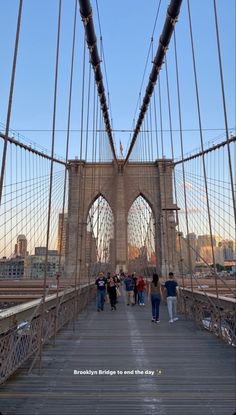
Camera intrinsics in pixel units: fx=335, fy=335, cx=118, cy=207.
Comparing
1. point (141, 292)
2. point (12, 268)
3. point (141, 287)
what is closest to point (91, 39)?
point (141, 287)

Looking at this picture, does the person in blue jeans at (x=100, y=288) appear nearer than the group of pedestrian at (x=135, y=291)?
Yes

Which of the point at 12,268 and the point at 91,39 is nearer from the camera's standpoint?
the point at 91,39

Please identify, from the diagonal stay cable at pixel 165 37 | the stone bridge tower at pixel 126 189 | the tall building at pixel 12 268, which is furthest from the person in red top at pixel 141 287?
the stone bridge tower at pixel 126 189

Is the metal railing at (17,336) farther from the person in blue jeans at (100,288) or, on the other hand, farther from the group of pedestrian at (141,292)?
the person in blue jeans at (100,288)

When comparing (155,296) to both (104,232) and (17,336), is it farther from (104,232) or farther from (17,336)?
(104,232)

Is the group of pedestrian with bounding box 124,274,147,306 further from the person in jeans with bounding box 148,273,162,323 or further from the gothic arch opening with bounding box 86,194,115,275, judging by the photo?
the gothic arch opening with bounding box 86,194,115,275

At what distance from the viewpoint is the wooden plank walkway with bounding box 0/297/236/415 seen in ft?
7.99

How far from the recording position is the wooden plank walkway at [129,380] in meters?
2.44

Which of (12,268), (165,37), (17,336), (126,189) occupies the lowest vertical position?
(17,336)

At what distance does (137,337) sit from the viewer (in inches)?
201

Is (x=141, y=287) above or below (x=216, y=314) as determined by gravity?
above

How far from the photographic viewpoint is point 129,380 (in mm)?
3053

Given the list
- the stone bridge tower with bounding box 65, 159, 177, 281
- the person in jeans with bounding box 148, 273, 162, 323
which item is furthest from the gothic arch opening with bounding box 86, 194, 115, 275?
the person in jeans with bounding box 148, 273, 162, 323

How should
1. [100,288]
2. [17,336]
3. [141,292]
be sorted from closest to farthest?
[17,336] → [100,288] → [141,292]
